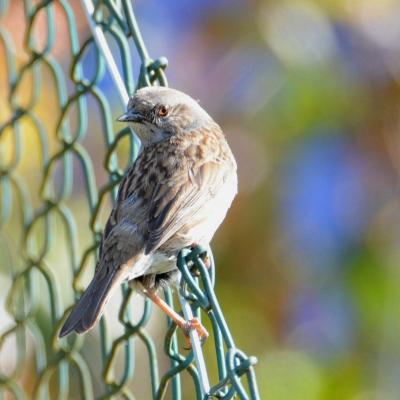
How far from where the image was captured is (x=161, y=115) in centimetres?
475

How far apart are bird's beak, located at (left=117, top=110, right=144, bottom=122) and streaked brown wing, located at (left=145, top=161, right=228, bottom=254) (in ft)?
0.87

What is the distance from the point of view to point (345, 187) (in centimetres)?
752

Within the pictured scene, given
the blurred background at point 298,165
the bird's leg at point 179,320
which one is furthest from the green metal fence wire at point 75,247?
the blurred background at point 298,165

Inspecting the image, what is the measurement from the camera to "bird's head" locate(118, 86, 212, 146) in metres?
4.45

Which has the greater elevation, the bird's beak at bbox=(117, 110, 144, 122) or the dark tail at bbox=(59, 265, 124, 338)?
the bird's beak at bbox=(117, 110, 144, 122)

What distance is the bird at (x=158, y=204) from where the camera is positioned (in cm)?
410

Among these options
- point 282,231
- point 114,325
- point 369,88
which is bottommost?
point 114,325

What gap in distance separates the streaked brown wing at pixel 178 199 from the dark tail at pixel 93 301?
5.9 inches

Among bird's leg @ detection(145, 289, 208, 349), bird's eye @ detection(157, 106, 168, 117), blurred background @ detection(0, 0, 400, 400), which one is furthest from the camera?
blurred background @ detection(0, 0, 400, 400)

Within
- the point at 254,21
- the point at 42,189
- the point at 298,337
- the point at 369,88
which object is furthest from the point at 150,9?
the point at 42,189

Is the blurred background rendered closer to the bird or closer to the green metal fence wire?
the green metal fence wire

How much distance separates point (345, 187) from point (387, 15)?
1.07m

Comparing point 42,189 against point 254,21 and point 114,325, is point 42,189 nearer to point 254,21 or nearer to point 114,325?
point 114,325

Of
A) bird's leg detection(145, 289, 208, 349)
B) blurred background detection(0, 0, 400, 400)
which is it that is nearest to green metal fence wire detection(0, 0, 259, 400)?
bird's leg detection(145, 289, 208, 349)
